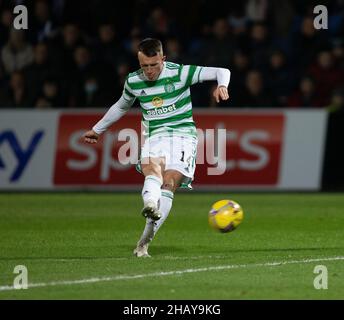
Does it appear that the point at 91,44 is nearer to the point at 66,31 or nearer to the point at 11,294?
the point at 66,31

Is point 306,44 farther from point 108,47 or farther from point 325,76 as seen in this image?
point 108,47

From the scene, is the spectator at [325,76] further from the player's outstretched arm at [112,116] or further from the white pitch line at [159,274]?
the white pitch line at [159,274]

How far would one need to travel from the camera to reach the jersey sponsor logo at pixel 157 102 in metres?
10.6

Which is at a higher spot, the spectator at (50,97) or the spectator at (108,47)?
the spectator at (108,47)

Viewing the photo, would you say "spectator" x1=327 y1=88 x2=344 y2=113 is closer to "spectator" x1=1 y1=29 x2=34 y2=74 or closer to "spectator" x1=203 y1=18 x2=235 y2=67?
"spectator" x1=203 y1=18 x2=235 y2=67

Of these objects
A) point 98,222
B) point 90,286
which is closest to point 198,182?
point 98,222

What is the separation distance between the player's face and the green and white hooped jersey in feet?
0.52

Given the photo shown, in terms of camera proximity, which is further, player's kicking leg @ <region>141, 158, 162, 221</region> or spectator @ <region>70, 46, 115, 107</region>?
spectator @ <region>70, 46, 115, 107</region>

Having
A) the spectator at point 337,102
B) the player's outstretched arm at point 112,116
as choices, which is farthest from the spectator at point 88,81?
the player's outstretched arm at point 112,116

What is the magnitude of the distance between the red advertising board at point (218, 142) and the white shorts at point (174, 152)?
7451mm

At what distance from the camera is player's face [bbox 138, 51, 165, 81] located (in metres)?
10.3

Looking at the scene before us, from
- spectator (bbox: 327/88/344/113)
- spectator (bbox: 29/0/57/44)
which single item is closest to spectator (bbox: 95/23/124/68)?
spectator (bbox: 29/0/57/44)

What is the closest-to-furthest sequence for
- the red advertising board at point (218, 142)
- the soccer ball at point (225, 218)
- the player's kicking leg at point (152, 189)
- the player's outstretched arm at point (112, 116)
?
the player's kicking leg at point (152, 189)
the soccer ball at point (225, 218)
the player's outstretched arm at point (112, 116)
the red advertising board at point (218, 142)

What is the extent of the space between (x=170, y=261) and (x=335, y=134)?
899cm
